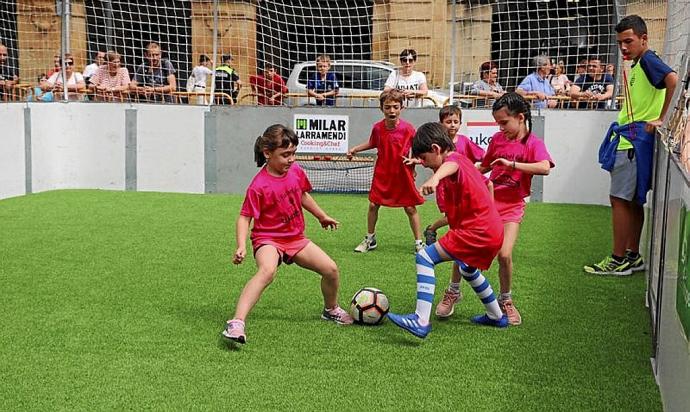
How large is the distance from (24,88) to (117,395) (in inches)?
423

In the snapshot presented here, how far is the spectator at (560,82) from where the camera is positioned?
553 inches

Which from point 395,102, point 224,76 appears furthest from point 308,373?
point 224,76

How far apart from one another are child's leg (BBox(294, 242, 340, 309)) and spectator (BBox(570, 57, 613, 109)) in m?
8.32

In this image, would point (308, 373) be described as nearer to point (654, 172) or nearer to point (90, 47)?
point (654, 172)

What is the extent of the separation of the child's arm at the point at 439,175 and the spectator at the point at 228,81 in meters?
9.40

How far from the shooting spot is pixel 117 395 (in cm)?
469

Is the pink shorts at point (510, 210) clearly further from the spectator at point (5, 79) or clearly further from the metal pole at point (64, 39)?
the spectator at point (5, 79)

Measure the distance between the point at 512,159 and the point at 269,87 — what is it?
28.8 feet

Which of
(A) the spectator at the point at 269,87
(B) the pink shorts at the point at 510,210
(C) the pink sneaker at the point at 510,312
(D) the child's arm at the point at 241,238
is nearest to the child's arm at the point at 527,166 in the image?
(B) the pink shorts at the point at 510,210

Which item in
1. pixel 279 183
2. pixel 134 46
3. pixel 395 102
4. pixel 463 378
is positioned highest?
pixel 134 46

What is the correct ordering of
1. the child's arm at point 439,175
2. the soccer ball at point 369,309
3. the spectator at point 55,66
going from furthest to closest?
1. the spectator at point 55,66
2. the soccer ball at point 369,309
3. the child's arm at point 439,175

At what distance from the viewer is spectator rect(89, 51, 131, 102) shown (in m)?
14.7

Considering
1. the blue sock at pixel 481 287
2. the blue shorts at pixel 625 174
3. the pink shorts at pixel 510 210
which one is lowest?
the blue sock at pixel 481 287

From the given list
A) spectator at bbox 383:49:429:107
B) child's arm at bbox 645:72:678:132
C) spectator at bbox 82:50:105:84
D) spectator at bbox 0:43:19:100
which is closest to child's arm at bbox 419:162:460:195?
child's arm at bbox 645:72:678:132
